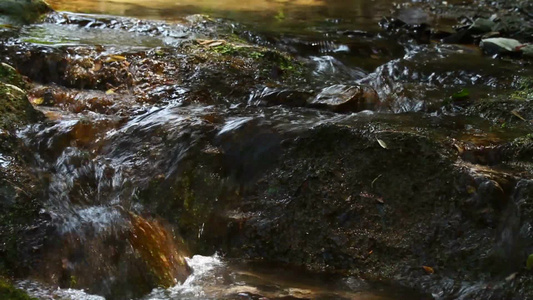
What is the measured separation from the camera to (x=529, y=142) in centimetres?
422

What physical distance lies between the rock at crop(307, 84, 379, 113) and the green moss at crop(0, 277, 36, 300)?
3.61 m

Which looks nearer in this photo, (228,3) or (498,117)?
(498,117)

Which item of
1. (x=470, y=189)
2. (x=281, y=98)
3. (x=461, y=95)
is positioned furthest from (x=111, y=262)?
(x=461, y=95)

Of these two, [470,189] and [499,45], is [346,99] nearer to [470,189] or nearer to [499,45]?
[470,189]

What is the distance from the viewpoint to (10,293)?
284 centimetres

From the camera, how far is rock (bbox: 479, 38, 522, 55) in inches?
313

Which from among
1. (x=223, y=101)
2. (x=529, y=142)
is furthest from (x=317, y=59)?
(x=529, y=142)

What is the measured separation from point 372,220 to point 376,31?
672 centimetres

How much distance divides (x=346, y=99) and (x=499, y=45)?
11.9 ft

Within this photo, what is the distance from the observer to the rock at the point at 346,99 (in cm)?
569

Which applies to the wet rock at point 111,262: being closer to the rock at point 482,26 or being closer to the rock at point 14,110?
the rock at point 14,110

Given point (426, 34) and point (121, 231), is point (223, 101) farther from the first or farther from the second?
point (426, 34)

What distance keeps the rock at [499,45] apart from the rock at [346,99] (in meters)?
3.07

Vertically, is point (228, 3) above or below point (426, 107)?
above
